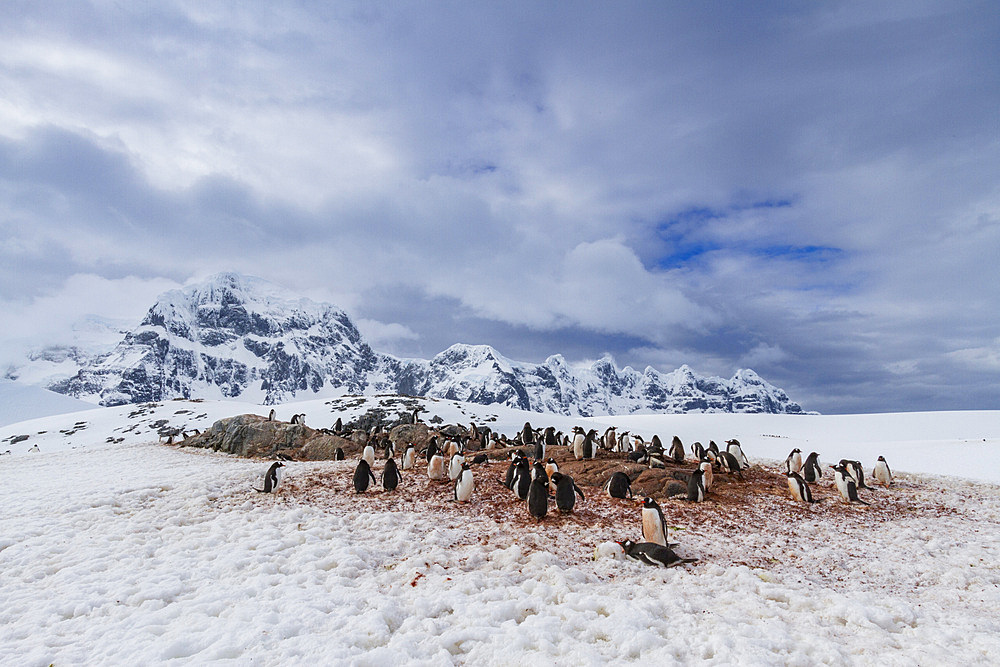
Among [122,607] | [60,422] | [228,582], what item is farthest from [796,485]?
[60,422]

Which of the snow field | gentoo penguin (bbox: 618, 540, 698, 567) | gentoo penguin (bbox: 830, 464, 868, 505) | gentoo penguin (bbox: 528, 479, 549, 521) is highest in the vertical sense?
gentoo penguin (bbox: 830, 464, 868, 505)

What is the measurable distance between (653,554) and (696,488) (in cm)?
431

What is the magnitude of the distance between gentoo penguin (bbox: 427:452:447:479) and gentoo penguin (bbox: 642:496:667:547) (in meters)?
6.49

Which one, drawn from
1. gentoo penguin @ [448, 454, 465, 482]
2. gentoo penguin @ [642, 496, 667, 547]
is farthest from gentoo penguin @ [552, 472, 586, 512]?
gentoo penguin @ [448, 454, 465, 482]

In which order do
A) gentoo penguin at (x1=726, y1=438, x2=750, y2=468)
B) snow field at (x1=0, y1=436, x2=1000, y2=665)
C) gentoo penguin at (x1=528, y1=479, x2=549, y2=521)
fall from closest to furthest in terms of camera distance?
snow field at (x1=0, y1=436, x2=1000, y2=665) → gentoo penguin at (x1=528, y1=479, x2=549, y2=521) → gentoo penguin at (x1=726, y1=438, x2=750, y2=468)

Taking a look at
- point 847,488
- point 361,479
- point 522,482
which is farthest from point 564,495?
point 847,488

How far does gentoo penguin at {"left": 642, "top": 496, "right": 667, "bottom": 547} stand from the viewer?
7.09 m

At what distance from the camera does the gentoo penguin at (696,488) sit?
10.2m

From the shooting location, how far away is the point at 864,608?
497 cm

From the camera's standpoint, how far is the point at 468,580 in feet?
19.6

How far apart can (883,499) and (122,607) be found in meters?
14.6

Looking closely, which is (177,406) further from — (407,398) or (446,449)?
(446,449)

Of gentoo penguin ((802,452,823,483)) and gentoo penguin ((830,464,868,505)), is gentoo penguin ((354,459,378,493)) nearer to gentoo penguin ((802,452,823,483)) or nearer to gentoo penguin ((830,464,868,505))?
gentoo penguin ((830,464,868,505))

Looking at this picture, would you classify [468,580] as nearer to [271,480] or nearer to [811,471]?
[271,480]
